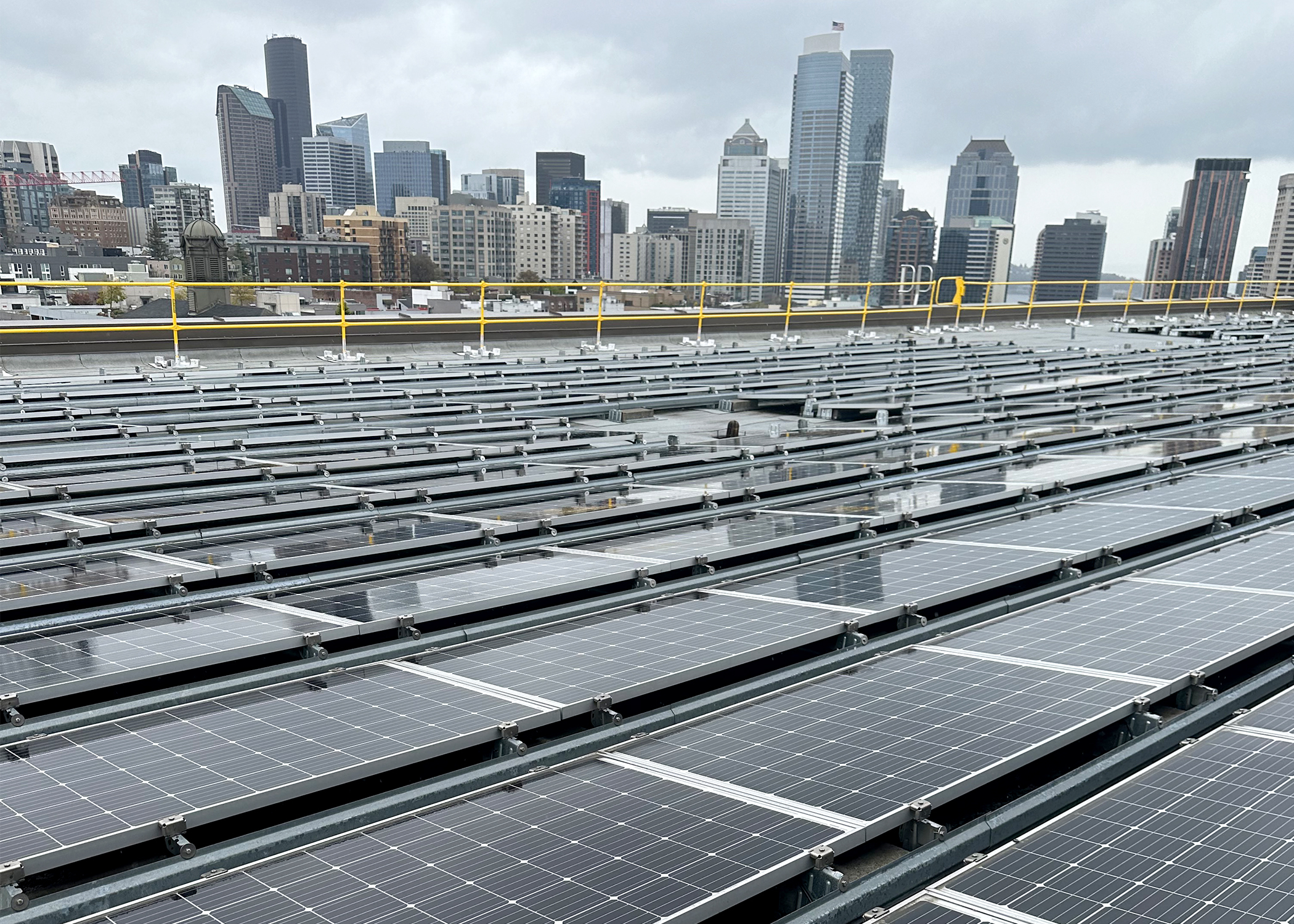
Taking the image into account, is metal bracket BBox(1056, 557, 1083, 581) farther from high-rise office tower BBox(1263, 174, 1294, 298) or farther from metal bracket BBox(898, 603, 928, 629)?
high-rise office tower BBox(1263, 174, 1294, 298)

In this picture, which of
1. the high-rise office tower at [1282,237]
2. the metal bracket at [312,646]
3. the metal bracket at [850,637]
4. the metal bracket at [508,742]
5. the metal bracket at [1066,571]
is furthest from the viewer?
the high-rise office tower at [1282,237]

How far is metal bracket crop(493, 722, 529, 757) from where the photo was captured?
609cm

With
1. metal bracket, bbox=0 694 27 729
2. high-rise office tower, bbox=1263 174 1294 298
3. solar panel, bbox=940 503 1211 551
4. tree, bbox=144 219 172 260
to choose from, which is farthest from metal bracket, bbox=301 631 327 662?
tree, bbox=144 219 172 260

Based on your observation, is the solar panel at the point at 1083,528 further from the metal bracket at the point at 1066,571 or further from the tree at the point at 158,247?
the tree at the point at 158,247

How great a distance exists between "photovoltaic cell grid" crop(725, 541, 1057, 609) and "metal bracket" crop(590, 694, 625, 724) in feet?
9.13

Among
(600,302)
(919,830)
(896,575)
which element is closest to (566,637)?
(919,830)

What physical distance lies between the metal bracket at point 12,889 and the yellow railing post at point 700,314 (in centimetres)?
2854

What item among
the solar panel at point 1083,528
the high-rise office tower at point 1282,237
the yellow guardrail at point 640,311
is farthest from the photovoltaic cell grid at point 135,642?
the high-rise office tower at point 1282,237

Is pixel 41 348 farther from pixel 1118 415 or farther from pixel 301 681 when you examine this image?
pixel 1118 415

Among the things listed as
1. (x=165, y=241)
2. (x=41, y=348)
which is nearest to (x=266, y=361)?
(x=41, y=348)

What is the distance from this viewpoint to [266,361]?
2733 centimetres

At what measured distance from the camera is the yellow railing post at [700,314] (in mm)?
33188

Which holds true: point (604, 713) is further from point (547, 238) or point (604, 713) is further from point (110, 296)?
point (547, 238)

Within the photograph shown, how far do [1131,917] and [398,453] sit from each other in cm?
1318
